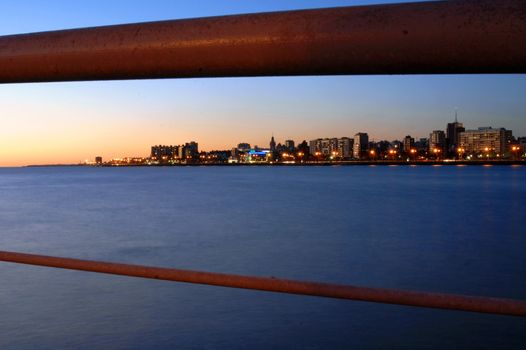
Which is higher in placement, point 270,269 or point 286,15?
point 286,15

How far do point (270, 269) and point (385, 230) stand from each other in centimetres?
1178

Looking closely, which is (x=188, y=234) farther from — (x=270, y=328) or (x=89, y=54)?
(x=89, y=54)

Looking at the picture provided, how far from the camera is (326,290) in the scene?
87cm

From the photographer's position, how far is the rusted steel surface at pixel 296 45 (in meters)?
0.56

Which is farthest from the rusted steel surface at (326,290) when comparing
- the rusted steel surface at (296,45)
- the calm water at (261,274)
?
the calm water at (261,274)

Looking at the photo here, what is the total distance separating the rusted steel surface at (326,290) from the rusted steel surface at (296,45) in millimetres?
319

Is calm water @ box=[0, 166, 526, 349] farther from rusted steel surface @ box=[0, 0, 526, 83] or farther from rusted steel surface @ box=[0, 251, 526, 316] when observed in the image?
rusted steel surface @ box=[0, 0, 526, 83]

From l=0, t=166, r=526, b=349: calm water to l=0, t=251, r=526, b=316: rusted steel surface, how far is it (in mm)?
9686

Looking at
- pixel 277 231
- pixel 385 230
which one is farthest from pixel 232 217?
pixel 385 230

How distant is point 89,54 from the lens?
72cm

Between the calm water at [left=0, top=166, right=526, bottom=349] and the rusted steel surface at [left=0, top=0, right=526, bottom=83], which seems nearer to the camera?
the rusted steel surface at [left=0, top=0, right=526, bottom=83]

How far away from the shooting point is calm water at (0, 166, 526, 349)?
10.9 metres

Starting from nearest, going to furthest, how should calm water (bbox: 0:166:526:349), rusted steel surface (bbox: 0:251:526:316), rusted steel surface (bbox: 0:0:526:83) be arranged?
1. rusted steel surface (bbox: 0:0:526:83)
2. rusted steel surface (bbox: 0:251:526:316)
3. calm water (bbox: 0:166:526:349)

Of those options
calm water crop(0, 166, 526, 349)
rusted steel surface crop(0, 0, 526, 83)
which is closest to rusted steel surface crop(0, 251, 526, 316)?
rusted steel surface crop(0, 0, 526, 83)
